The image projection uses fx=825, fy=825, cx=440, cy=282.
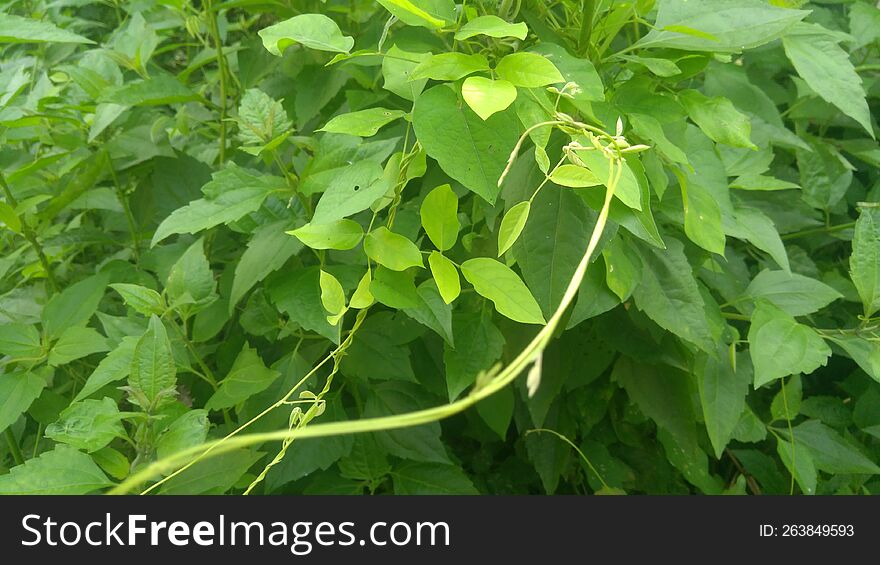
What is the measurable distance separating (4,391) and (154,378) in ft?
0.68

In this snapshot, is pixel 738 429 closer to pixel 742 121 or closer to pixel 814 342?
pixel 814 342

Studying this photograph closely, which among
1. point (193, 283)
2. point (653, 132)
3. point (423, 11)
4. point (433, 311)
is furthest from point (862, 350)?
point (193, 283)

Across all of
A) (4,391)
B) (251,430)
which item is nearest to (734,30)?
(251,430)

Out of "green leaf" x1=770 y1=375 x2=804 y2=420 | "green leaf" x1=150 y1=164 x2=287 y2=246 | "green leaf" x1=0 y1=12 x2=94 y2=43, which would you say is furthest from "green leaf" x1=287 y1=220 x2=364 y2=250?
"green leaf" x1=770 y1=375 x2=804 y2=420

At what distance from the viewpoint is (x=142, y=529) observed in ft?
2.11

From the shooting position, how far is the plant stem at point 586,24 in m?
0.73

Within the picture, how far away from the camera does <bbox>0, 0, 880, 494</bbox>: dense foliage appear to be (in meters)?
0.66

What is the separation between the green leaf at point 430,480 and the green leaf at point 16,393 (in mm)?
362

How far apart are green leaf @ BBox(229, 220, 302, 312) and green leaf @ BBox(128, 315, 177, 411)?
0.09 meters

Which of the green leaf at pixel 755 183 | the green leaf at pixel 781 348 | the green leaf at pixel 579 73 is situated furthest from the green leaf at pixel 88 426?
the green leaf at pixel 755 183

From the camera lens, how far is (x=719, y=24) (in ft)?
2.27

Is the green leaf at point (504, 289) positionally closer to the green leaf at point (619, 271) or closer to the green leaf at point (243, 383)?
the green leaf at point (619, 271)

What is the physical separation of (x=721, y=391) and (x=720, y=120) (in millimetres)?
269

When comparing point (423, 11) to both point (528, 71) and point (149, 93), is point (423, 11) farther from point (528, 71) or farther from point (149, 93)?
point (149, 93)
